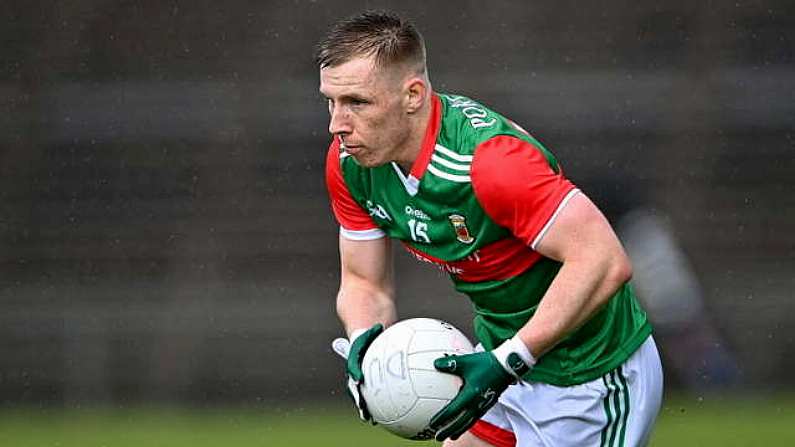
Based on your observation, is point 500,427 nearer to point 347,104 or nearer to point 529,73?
point 347,104

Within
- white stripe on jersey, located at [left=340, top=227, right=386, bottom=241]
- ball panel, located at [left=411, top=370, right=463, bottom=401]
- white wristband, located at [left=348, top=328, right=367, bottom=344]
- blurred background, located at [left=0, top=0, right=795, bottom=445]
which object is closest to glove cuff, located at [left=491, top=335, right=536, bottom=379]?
ball panel, located at [left=411, top=370, right=463, bottom=401]

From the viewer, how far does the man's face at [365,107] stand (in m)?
3.50

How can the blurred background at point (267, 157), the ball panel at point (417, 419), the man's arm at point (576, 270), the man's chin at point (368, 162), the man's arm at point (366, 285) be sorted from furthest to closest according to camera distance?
1. the blurred background at point (267, 157)
2. the man's arm at point (366, 285)
3. the man's chin at point (368, 162)
4. the ball panel at point (417, 419)
5. the man's arm at point (576, 270)

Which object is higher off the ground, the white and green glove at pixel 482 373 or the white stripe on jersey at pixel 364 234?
the white stripe on jersey at pixel 364 234

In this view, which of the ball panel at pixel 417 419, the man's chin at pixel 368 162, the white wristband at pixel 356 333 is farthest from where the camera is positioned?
the white wristband at pixel 356 333

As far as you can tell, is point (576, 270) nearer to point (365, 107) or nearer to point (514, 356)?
point (514, 356)

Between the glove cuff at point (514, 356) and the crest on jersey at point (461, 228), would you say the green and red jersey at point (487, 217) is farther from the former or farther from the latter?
the glove cuff at point (514, 356)

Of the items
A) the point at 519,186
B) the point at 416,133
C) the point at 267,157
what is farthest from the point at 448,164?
the point at 267,157

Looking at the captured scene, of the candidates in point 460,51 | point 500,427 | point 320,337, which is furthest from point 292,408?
point 500,427

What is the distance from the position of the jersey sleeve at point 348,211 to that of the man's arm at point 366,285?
0.02 meters

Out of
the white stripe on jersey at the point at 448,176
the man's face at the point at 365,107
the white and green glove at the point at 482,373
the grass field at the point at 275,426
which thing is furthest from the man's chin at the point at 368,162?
the grass field at the point at 275,426

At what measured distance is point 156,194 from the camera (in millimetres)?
9219

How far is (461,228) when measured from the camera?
→ 360 cm

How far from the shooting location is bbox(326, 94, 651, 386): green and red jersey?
341 centimetres
